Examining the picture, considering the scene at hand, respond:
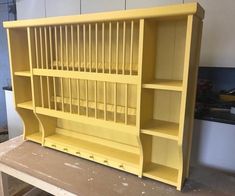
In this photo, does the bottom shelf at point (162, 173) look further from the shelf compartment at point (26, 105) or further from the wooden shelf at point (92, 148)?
the shelf compartment at point (26, 105)

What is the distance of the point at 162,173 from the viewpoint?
1.01 metres

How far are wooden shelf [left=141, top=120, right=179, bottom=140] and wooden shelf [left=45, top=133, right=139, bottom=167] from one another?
207 millimetres

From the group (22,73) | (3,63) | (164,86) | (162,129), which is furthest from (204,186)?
(3,63)

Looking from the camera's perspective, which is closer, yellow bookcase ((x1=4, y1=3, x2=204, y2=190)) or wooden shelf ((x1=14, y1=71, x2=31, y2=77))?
yellow bookcase ((x1=4, y1=3, x2=204, y2=190))

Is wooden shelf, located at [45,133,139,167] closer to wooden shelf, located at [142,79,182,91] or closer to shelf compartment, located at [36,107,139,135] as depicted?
shelf compartment, located at [36,107,139,135]

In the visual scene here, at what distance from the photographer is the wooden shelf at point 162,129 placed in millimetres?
904

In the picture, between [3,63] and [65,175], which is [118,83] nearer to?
[65,175]

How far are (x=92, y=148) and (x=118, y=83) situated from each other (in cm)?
40

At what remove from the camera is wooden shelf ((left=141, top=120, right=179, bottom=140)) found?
0.90 meters

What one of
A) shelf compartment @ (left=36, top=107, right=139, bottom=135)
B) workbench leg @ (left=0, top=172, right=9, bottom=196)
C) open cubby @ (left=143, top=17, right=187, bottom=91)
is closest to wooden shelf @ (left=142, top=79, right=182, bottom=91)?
open cubby @ (left=143, top=17, right=187, bottom=91)

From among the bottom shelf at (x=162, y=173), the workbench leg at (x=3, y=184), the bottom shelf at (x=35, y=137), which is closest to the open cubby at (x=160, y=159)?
the bottom shelf at (x=162, y=173)

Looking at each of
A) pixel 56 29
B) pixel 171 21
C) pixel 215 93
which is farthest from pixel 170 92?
pixel 215 93

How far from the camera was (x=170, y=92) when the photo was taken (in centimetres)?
100

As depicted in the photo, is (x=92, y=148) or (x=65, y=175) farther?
(x=92, y=148)
